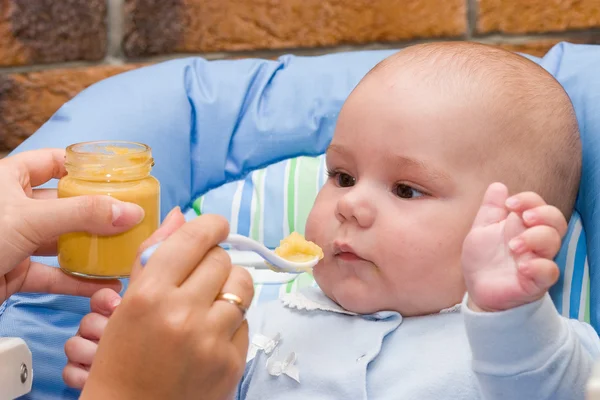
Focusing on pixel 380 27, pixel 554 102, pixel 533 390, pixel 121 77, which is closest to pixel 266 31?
pixel 380 27

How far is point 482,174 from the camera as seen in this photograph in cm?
105

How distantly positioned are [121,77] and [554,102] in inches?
29.9

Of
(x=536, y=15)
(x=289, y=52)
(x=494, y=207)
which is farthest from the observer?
(x=289, y=52)

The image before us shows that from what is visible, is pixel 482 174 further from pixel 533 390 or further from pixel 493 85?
pixel 533 390

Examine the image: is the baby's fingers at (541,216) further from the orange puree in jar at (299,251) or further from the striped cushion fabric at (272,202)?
the striped cushion fabric at (272,202)

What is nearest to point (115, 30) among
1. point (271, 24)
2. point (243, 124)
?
point (271, 24)

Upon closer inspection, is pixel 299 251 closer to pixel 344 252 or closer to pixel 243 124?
pixel 344 252

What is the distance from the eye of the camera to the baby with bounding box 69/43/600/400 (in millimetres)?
1014

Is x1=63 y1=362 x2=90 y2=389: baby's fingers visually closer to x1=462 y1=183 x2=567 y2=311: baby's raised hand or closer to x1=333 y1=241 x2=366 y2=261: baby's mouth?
x1=333 y1=241 x2=366 y2=261: baby's mouth

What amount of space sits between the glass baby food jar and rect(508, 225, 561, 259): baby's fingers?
0.40m

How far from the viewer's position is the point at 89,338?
105 cm

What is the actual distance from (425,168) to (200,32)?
2.83 feet

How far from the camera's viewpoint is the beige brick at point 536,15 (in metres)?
1.64

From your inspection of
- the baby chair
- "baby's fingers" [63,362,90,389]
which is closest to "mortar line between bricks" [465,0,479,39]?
the baby chair
